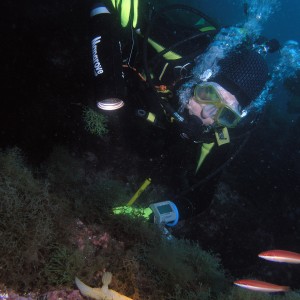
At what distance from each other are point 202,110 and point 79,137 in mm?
3408

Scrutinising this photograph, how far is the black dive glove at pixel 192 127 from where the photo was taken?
3.60 metres

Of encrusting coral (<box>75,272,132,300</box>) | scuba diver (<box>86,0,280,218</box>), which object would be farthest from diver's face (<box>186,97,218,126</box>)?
encrusting coral (<box>75,272,132,300</box>)

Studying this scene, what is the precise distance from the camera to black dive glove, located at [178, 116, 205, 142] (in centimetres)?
360

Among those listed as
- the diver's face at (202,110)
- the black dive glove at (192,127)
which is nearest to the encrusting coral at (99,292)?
the black dive glove at (192,127)

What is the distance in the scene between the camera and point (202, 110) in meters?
3.67

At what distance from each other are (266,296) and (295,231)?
17.1ft

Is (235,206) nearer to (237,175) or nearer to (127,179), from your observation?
(237,175)

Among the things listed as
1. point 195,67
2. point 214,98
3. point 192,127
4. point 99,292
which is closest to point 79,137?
point 192,127

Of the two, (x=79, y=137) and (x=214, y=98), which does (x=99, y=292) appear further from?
(x=79, y=137)

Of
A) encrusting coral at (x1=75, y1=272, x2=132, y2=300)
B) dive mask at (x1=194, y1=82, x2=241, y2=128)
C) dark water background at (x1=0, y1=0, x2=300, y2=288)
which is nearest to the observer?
encrusting coral at (x1=75, y1=272, x2=132, y2=300)

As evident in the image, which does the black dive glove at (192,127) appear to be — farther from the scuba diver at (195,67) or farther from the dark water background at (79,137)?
the dark water background at (79,137)

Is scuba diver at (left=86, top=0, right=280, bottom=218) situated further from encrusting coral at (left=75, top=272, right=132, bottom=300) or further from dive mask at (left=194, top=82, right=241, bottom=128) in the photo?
encrusting coral at (left=75, top=272, right=132, bottom=300)

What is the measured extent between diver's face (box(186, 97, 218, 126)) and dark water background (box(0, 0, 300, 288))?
3.36ft

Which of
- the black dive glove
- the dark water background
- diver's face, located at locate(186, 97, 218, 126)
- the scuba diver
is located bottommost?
the dark water background
